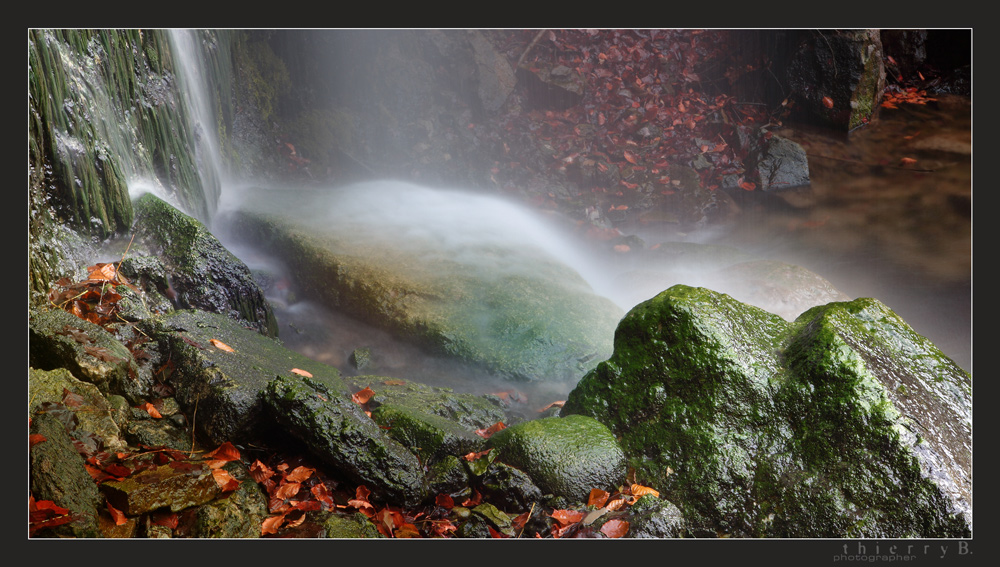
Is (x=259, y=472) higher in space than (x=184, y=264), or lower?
lower

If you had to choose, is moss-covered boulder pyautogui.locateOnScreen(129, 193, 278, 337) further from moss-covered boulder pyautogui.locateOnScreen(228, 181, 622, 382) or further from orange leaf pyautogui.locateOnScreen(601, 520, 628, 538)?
orange leaf pyautogui.locateOnScreen(601, 520, 628, 538)

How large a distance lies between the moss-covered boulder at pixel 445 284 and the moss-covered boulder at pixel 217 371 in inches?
48.8

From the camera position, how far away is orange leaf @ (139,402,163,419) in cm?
231

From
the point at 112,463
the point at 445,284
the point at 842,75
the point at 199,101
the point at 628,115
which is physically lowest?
the point at 112,463

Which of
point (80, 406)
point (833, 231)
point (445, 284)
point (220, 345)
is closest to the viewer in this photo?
point (80, 406)

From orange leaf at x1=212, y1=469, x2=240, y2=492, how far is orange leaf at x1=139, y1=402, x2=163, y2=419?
50cm

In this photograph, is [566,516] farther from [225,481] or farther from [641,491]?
[225,481]

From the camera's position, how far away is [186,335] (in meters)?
2.71

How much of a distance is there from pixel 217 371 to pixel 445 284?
7.86 ft

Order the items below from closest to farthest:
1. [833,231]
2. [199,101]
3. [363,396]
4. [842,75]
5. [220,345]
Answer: [220,345]
[363,396]
[199,101]
[833,231]
[842,75]

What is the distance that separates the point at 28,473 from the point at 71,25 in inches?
85.2

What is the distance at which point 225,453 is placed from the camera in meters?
2.18

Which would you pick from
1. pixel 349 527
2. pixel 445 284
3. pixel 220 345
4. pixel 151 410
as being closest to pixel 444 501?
pixel 349 527

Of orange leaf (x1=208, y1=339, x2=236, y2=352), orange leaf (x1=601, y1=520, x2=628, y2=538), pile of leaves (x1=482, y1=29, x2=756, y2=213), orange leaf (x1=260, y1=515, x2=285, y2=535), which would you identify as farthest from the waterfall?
orange leaf (x1=601, y1=520, x2=628, y2=538)
